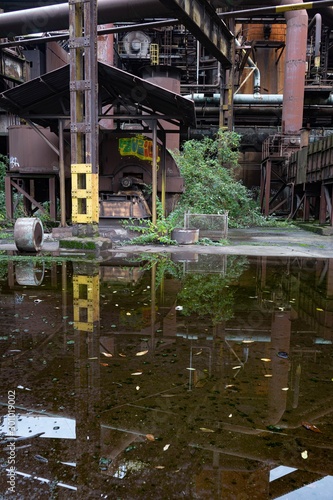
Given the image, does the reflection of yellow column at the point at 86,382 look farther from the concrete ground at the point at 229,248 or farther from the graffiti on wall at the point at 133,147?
the graffiti on wall at the point at 133,147

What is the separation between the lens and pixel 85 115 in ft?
29.1

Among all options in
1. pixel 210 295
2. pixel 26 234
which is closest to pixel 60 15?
pixel 26 234

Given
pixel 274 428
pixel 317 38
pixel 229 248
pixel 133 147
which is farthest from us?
pixel 317 38

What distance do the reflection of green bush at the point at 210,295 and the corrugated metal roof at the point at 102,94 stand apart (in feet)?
22.7

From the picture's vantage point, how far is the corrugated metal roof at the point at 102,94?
11617mm

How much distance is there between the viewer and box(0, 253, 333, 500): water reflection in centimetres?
179

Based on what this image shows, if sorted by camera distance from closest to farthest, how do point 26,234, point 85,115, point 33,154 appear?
point 26,234
point 85,115
point 33,154

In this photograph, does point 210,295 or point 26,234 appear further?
A: point 26,234

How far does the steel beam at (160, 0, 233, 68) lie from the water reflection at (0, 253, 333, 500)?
273 inches

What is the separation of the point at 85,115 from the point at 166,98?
399cm

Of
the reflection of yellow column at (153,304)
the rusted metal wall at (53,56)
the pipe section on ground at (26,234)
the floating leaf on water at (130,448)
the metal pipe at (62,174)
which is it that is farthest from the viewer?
the rusted metal wall at (53,56)

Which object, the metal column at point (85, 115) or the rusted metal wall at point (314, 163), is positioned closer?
the metal column at point (85, 115)

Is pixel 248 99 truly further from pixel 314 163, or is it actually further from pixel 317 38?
pixel 314 163

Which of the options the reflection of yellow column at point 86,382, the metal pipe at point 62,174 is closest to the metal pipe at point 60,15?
the metal pipe at point 62,174
